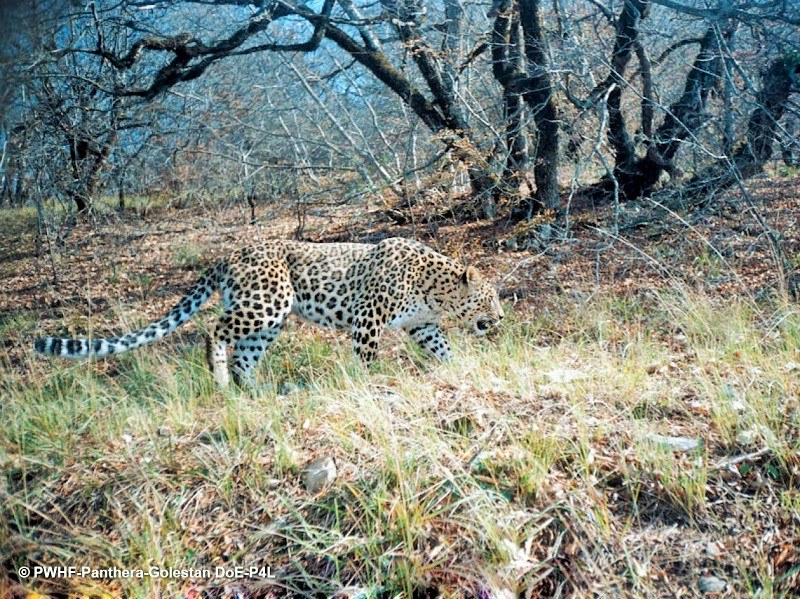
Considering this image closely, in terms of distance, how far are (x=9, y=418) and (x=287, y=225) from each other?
1058 centimetres

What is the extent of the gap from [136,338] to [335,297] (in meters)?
2.18

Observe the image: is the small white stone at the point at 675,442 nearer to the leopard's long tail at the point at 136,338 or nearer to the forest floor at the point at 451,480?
the forest floor at the point at 451,480

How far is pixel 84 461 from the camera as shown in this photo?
449cm

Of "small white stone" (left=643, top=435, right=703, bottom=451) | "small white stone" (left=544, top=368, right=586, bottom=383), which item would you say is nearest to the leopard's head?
"small white stone" (left=544, top=368, right=586, bottom=383)

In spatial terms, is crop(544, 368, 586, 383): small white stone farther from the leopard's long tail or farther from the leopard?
the leopard's long tail

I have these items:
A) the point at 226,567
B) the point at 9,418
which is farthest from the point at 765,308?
the point at 9,418

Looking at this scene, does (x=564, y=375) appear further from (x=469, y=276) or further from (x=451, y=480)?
(x=469, y=276)

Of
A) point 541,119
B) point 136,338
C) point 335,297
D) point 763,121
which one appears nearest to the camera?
point 136,338

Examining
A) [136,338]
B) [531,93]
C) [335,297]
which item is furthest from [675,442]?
[531,93]

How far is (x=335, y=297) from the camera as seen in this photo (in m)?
7.56

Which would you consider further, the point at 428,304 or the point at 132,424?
the point at 428,304

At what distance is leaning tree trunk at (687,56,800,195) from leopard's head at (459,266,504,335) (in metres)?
4.52

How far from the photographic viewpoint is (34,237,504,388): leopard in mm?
7168

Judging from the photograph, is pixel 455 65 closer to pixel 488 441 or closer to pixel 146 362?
pixel 146 362
